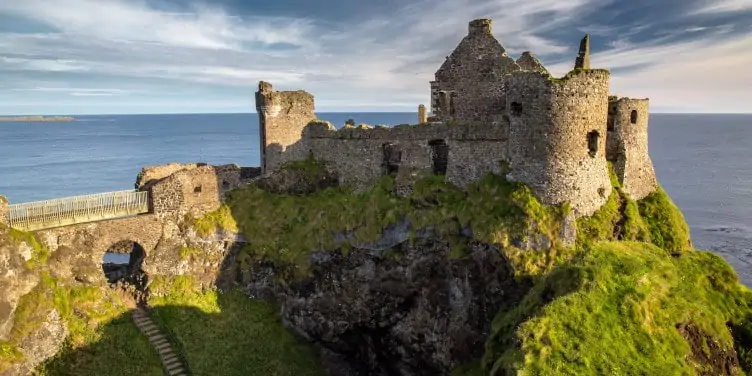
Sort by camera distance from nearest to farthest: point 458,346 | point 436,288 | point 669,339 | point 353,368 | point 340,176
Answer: point 669,339 < point 458,346 < point 436,288 < point 353,368 < point 340,176

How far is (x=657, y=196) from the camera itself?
28.3 meters

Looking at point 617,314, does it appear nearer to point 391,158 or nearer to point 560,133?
point 560,133

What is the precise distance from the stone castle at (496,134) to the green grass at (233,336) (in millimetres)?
10023

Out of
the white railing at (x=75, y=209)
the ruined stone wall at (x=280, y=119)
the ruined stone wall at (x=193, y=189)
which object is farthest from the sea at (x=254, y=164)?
the white railing at (x=75, y=209)

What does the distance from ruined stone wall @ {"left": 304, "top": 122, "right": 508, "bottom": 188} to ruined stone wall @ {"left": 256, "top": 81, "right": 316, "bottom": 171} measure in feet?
3.25

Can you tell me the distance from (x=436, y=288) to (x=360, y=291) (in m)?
4.94

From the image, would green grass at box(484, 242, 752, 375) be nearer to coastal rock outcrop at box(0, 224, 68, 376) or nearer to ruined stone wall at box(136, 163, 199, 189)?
coastal rock outcrop at box(0, 224, 68, 376)

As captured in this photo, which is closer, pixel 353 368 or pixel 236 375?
pixel 236 375

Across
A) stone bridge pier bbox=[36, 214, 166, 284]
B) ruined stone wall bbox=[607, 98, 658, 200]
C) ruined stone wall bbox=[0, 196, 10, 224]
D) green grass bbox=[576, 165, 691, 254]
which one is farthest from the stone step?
ruined stone wall bbox=[607, 98, 658, 200]

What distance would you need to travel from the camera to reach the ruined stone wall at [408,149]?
1036 inches

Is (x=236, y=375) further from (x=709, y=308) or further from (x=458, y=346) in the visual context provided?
(x=709, y=308)

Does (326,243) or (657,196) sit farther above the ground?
(657,196)

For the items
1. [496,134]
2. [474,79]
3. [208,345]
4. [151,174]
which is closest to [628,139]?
[496,134]

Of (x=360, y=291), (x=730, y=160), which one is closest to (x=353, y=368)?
(x=360, y=291)
